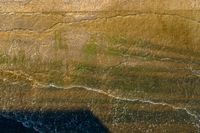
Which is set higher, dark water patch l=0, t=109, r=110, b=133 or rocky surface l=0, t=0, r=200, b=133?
rocky surface l=0, t=0, r=200, b=133

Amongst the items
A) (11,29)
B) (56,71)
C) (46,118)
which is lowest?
(46,118)

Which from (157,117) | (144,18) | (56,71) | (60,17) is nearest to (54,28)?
(60,17)

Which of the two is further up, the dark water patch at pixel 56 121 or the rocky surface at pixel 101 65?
Result: the rocky surface at pixel 101 65

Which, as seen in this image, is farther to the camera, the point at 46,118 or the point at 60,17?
the point at 60,17

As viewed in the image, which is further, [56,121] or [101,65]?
[101,65]

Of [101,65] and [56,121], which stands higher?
[101,65]

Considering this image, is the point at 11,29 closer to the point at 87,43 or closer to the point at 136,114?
the point at 87,43

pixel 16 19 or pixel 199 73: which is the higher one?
pixel 16 19
